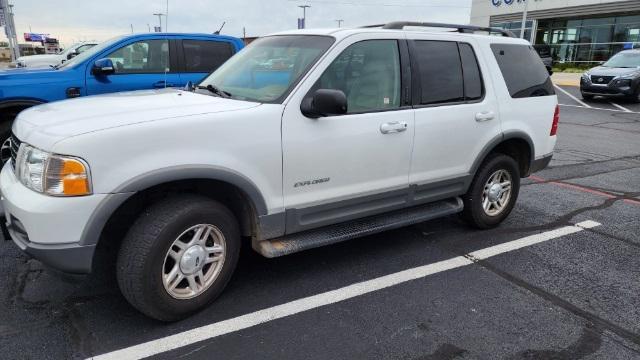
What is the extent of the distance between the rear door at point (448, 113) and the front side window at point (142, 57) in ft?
13.4

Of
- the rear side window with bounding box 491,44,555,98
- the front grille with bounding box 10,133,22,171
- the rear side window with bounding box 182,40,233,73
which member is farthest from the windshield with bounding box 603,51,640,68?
the front grille with bounding box 10,133,22,171

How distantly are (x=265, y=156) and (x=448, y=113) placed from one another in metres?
1.81

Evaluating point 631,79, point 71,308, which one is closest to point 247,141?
point 71,308

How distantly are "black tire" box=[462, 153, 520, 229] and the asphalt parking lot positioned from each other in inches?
5.3

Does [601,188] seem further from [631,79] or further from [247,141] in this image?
[631,79]

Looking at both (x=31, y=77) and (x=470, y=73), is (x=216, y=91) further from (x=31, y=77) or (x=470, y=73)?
(x=31, y=77)

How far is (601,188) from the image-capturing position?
6703mm

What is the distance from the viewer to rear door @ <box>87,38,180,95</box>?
6336 millimetres

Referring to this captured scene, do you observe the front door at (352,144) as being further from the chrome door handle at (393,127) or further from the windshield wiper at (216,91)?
the windshield wiper at (216,91)

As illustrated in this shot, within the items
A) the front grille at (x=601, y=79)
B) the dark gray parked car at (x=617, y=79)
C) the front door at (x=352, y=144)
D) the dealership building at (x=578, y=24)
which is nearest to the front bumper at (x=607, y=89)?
the dark gray parked car at (x=617, y=79)

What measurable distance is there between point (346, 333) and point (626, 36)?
3572cm

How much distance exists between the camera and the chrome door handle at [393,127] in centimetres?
371

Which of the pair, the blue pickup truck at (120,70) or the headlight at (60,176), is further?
the blue pickup truck at (120,70)

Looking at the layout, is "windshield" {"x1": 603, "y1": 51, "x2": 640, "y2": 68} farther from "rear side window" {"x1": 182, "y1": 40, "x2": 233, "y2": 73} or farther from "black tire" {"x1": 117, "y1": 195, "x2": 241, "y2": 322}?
"black tire" {"x1": 117, "y1": 195, "x2": 241, "y2": 322}
